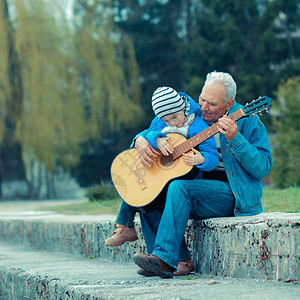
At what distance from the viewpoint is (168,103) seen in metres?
3.54

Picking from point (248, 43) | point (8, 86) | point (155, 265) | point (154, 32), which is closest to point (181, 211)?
point (155, 265)

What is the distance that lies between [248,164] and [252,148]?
10 centimetres

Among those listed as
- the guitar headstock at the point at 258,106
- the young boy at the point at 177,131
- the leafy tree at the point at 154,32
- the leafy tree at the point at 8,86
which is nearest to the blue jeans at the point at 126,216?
the young boy at the point at 177,131

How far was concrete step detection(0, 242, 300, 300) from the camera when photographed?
2.59 metres

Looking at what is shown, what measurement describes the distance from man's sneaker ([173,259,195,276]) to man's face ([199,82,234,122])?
924 mm

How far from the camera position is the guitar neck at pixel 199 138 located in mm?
3299

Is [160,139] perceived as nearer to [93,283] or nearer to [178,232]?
[178,232]

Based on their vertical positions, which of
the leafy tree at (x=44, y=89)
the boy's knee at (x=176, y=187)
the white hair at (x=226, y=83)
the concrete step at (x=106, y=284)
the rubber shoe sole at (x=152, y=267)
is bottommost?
the concrete step at (x=106, y=284)

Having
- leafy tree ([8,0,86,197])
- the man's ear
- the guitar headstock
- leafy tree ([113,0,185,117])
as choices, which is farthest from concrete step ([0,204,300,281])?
leafy tree ([113,0,185,117])

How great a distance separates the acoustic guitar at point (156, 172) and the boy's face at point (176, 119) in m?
0.07

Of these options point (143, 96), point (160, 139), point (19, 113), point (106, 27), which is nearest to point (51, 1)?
point (106, 27)

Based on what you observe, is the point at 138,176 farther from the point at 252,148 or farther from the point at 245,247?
the point at 245,247

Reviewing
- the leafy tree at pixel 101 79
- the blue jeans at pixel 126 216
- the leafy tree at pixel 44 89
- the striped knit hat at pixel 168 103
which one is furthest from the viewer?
the leafy tree at pixel 101 79

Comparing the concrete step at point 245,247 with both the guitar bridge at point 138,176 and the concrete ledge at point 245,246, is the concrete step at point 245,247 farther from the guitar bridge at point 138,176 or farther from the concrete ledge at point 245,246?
the guitar bridge at point 138,176
